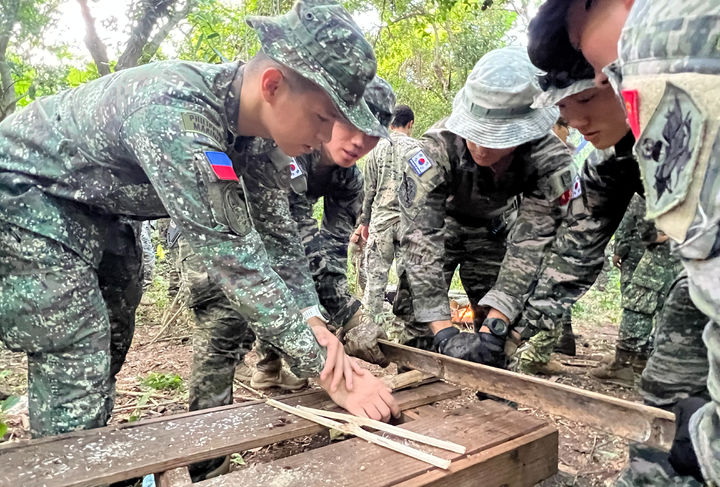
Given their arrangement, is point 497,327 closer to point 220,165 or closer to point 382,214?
point 220,165

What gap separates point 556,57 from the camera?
6.86ft

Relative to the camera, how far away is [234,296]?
173 cm

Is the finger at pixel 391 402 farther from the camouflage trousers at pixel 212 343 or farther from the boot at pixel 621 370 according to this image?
the boot at pixel 621 370

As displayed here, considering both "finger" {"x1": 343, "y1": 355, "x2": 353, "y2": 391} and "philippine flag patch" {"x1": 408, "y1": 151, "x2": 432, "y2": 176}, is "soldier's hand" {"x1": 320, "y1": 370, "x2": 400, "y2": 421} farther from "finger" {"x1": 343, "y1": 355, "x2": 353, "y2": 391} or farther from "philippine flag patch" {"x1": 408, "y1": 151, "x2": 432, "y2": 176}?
"philippine flag patch" {"x1": 408, "y1": 151, "x2": 432, "y2": 176}

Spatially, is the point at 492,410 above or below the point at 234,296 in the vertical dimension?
below

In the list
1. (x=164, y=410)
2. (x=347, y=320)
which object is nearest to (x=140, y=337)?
(x=164, y=410)

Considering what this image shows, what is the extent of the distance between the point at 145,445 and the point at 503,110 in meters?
2.05

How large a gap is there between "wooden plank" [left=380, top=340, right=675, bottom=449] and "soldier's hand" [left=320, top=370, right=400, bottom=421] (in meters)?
0.37

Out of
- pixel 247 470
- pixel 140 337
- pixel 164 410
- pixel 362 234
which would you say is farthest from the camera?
pixel 362 234

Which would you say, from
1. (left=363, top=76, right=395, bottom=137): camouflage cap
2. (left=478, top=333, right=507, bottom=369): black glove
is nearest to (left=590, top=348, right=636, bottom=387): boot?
(left=478, top=333, right=507, bottom=369): black glove

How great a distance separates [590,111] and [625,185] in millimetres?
601

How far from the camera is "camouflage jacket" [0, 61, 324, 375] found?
1642 mm

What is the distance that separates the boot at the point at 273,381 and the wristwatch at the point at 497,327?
5.70 feet

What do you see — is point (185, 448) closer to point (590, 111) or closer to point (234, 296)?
point (234, 296)
